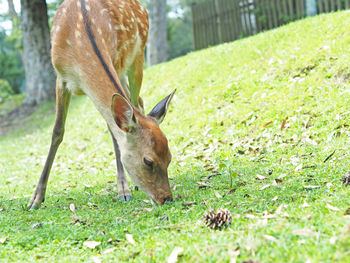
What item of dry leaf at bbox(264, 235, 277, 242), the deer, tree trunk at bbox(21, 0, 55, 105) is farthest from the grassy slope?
tree trunk at bbox(21, 0, 55, 105)

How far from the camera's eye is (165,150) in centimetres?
383

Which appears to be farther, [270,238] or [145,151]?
[145,151]

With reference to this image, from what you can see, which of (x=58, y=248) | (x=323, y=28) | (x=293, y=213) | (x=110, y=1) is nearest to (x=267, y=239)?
(x=293, y=213)

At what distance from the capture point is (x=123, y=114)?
3912 mm

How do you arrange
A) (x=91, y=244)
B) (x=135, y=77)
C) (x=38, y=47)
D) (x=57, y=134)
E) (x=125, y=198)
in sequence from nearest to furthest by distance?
(x=91, y=244) → (x=125, y=198) → (x=57, y=134) → (x=135, y=77) → (x=38, y=47)

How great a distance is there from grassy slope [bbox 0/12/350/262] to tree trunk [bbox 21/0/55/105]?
13.6 feet

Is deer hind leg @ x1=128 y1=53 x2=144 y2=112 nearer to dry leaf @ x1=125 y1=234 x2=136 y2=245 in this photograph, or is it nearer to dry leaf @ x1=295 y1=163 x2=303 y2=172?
dry leaf @ x1=295 y1=163 x2=303 y2=172

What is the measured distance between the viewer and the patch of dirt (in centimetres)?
1409

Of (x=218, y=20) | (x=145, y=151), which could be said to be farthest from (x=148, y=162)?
(x=218, y=20)

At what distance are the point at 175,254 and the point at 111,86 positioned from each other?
81.1 inches

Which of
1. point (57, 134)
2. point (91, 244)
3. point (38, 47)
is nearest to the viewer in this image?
point (91, 244)

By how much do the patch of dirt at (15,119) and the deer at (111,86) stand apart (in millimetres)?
9644

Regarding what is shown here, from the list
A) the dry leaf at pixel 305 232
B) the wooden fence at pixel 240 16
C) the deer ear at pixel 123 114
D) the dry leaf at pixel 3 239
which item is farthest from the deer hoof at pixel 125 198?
the wooden fence at pixel 240 16

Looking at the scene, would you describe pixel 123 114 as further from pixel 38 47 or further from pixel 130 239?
pixel 38 47
